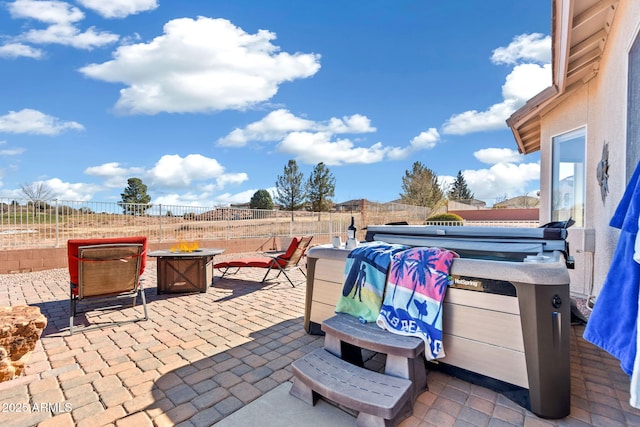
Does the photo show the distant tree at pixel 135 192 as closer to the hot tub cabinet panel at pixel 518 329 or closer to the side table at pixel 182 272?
the side table at pixel 182 272

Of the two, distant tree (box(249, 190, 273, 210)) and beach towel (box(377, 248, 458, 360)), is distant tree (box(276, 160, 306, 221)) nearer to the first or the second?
distant tree (box(249, 190, 273, 210))

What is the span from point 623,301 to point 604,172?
326 cm

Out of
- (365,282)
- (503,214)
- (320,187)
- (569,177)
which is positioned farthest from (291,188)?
(365,282)

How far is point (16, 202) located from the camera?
664 cm

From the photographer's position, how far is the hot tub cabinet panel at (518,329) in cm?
181

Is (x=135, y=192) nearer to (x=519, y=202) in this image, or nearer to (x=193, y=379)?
(x=193, y=379)

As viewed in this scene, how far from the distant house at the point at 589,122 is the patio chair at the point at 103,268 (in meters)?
5.06

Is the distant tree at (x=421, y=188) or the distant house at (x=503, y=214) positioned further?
the distant tree at (x=421, y=188)

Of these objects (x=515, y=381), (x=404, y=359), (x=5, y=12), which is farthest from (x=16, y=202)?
(x=515, y=381)

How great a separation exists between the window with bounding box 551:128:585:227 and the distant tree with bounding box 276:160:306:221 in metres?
21.2

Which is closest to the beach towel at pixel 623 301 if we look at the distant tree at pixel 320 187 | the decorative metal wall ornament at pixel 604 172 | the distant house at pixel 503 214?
the decorative metal wall ornament at pixel 604 172

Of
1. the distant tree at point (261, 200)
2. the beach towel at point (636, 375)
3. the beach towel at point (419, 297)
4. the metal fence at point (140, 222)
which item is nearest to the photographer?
the beach towel at point (636, 375)

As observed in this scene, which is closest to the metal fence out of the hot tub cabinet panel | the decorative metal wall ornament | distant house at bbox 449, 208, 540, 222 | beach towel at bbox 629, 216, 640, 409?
the decorative metal wall ornament

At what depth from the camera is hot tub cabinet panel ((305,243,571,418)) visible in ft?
5.95
